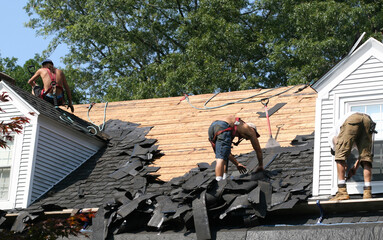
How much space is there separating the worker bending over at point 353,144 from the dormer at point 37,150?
5409 millimetres

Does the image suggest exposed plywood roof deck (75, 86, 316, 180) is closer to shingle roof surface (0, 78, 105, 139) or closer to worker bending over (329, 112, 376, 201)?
shingle roof surface (0, 78, 105, 139)

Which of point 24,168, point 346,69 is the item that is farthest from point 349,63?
point 24,168

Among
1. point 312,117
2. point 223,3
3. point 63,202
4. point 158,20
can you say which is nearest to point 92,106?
point 63,202

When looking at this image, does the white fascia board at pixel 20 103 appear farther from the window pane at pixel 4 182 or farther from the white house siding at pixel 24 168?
the window pane at pixel 4 182

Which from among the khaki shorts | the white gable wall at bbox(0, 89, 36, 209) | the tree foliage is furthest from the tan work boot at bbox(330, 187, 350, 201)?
the tree foliage

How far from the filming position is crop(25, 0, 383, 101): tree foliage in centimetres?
2236

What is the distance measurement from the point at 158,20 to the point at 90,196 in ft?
58.6

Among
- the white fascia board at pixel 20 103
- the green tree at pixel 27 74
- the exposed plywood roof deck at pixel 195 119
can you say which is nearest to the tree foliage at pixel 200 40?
the green tree at pixel 27 74

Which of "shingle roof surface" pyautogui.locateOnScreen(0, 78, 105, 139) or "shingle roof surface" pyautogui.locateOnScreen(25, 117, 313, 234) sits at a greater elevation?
"shingle roof surface" pyautogui.locateOnScreen(0, 78, 105, 139)

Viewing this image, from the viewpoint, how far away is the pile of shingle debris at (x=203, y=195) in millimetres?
8859

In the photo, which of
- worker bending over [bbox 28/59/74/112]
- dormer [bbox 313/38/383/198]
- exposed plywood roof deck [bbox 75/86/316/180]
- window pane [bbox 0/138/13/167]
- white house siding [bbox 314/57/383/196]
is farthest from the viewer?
worker bending over [bbox 28/59/74/112]

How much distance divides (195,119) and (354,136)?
4.88 metres

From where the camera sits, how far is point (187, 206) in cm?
916

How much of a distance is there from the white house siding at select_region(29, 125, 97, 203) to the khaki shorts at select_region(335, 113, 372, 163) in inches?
216
